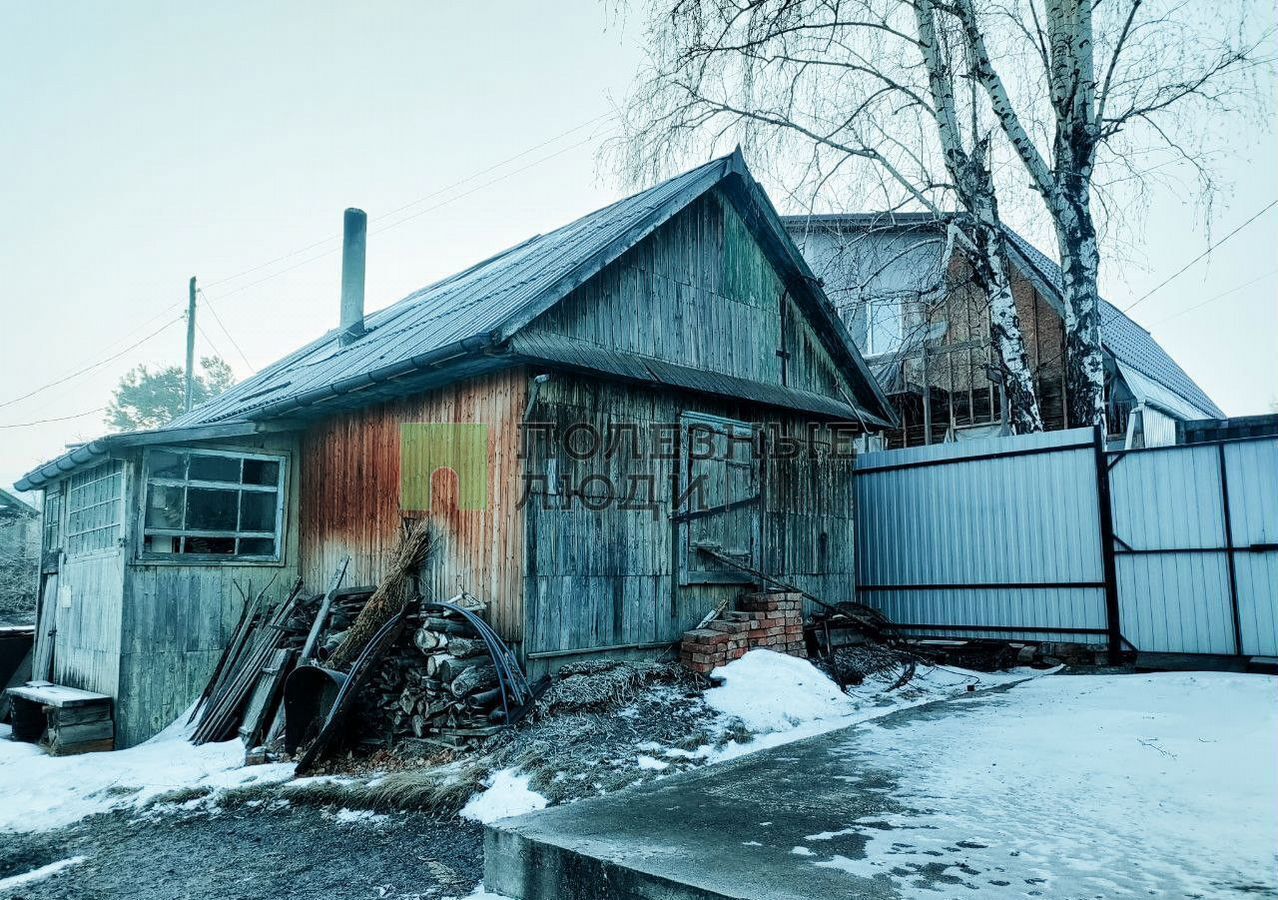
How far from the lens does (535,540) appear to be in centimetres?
703

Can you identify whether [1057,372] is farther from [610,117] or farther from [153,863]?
[153,863]

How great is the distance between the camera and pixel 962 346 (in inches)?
671

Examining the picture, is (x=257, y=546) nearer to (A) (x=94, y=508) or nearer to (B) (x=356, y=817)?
(A) (x=94, y=508)

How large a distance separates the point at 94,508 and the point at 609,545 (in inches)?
264

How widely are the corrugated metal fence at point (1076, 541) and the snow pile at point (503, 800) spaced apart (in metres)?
6.67

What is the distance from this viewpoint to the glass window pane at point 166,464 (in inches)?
346

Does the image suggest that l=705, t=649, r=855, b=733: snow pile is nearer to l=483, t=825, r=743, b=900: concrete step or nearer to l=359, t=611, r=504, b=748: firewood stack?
l=359, t=611, r=504, b=748: firewood stack

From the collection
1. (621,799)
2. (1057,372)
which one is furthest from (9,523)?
(1057,372)

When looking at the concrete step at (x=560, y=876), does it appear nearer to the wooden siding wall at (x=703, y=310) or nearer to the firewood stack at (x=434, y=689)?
the firewood stack at (x=434, y=689)

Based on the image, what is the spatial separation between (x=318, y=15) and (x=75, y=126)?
4460mm

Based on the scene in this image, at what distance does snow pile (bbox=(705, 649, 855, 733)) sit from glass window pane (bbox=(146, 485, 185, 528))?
6190 mm

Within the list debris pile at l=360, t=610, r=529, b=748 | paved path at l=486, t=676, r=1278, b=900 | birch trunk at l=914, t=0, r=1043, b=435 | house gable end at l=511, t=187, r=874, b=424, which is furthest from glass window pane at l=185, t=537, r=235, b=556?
birch trunk at l=914, t=0, r=1043, b=435

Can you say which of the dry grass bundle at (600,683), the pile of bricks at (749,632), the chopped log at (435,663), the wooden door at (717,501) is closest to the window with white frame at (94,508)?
the chopped log at (435,663)

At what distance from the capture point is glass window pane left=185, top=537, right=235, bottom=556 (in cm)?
912
